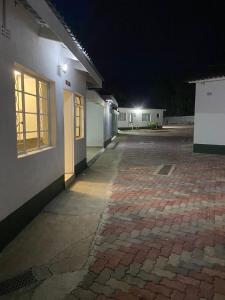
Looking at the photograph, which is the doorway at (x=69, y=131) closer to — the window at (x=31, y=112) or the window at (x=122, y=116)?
the window at (x=31, y=112)

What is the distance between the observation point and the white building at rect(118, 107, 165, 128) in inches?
1604

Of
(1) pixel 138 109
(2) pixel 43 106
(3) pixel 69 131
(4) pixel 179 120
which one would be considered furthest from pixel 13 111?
(4) pixel 179 120

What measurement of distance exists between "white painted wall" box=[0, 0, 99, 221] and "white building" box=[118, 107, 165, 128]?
33701 millimetres

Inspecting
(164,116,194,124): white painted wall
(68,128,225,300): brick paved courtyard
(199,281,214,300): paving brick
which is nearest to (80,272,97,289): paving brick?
(68,128,225,300): brick paved courtyard

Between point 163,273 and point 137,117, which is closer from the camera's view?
point 163,273

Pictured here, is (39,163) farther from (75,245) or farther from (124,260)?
(124,260)

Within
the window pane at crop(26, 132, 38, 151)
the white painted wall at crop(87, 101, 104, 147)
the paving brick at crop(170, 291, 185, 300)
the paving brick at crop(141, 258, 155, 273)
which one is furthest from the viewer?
the white painted wall at crop(87, 101, 104, 147)

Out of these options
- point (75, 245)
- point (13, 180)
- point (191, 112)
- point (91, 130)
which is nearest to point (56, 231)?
point (75, 245)

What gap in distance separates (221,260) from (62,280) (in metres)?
2.16

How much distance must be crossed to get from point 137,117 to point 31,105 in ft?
124

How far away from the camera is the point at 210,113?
1388 cm

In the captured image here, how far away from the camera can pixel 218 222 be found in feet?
17.1

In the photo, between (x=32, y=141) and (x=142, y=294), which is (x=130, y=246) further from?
(x=32, y=141)

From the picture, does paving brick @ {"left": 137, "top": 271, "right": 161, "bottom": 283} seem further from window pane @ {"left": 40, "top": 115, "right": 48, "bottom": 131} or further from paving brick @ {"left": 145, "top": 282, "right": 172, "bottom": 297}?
window pane @ {"left": 40, "top": 115, "right": 48, "bottom": 131}
